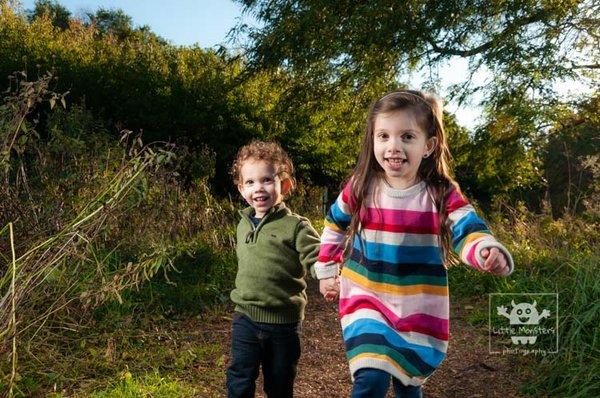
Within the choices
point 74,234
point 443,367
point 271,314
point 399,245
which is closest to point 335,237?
point 399,245

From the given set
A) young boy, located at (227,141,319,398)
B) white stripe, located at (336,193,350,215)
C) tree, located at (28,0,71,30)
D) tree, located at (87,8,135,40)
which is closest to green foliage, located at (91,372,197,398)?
young boy, located at (227,141,319,398)

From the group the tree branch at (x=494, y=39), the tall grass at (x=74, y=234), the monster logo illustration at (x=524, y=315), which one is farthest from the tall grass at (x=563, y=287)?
the tree branch at (x=494, y=39)

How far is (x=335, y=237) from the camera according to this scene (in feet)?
8.78

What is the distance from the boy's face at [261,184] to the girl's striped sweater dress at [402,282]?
0.74 meters

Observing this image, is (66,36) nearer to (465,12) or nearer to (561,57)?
(465,12)

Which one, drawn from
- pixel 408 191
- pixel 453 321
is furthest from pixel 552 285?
pixel 408 191

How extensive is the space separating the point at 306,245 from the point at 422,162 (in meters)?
0.72

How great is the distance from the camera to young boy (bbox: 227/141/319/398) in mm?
3096

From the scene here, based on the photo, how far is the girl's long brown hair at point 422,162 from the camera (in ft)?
8.32

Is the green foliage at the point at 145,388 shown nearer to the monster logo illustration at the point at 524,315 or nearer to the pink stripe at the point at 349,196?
the pink stripe at the point at 349,196

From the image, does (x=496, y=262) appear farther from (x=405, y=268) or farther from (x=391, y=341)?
(x=391, y=341)

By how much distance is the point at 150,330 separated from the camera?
4805 millimetres

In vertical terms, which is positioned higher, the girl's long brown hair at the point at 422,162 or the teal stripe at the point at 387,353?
the girl's long brown hair at the point at 422,162

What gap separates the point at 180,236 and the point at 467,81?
16.4 ft
